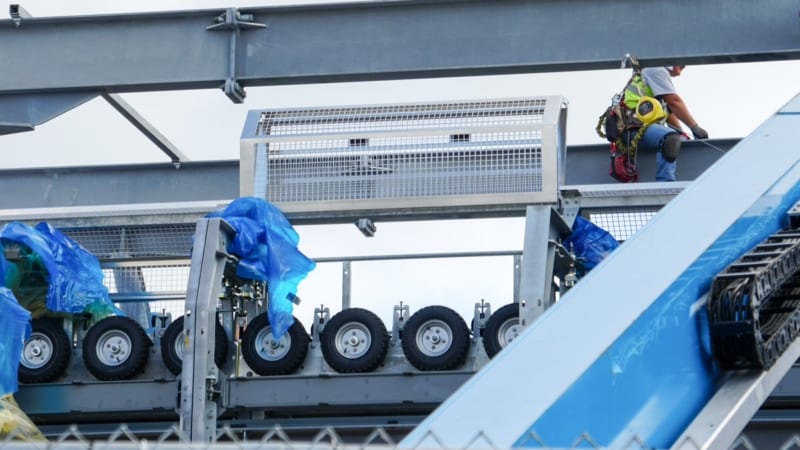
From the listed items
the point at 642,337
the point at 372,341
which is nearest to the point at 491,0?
the point at 372,341

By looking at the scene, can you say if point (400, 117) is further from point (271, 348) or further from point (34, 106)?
point (34, 106)

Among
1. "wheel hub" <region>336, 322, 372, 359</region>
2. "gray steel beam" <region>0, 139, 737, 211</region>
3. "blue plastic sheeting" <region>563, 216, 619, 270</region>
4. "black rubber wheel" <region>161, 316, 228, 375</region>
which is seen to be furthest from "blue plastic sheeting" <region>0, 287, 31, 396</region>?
"gray steel beam" <region>0, 139, 737, 211</region>

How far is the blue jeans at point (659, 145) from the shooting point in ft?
33.9

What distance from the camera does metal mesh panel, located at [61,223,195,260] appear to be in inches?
396

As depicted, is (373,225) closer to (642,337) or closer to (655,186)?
(655,186)

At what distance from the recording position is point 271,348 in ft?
30.9

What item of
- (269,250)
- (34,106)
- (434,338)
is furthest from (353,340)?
(34,106)

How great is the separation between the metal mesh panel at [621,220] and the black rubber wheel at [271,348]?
2136 mm

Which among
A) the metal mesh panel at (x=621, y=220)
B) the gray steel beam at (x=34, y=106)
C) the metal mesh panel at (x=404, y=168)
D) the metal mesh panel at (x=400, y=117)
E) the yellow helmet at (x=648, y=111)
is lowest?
the metal mesh panel at (x=621, y=220)

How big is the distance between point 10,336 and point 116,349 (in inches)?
42.3

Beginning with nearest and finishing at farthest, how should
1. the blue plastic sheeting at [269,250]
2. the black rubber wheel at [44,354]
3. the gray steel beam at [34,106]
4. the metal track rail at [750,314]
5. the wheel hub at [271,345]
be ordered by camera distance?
the metal track rail at [750,314]
the blue plastic sheeting at [269,250]
the wheel hub at [271,345]
the black rubber wheel at [44,354]
the gray steel beam at [34,106]

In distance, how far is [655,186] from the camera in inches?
371

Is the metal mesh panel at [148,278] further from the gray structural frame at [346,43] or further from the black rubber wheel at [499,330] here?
the black rubber wheel at [499,330]

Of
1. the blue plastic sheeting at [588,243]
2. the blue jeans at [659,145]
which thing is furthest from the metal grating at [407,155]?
the blue jeans at [659,145]
